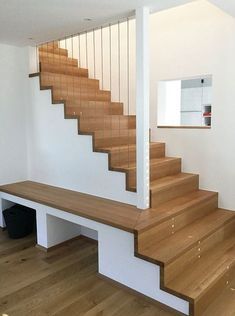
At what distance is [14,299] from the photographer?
7.97 ft

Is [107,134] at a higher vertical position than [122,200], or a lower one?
higher

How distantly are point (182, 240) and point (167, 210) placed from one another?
0.33m

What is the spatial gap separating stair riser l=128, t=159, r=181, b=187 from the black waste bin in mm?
1561

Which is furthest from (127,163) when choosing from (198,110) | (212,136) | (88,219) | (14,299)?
(198,110)

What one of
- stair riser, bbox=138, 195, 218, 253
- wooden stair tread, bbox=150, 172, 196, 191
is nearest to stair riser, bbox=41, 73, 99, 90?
wooden stair tread, bbox=150, 172, 196, 191

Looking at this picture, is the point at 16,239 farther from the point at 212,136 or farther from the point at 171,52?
the point at 171,52

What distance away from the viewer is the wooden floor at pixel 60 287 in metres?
2.29

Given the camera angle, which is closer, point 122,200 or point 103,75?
point 122,200

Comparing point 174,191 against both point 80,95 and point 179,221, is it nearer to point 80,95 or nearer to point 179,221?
point 179,221

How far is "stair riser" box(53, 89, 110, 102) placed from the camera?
3.61 meters

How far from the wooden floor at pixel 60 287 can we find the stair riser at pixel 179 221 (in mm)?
515

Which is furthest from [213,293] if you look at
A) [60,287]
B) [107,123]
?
[107,123]

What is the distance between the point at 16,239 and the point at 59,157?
1.15m

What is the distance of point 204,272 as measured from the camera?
7.72 ft
